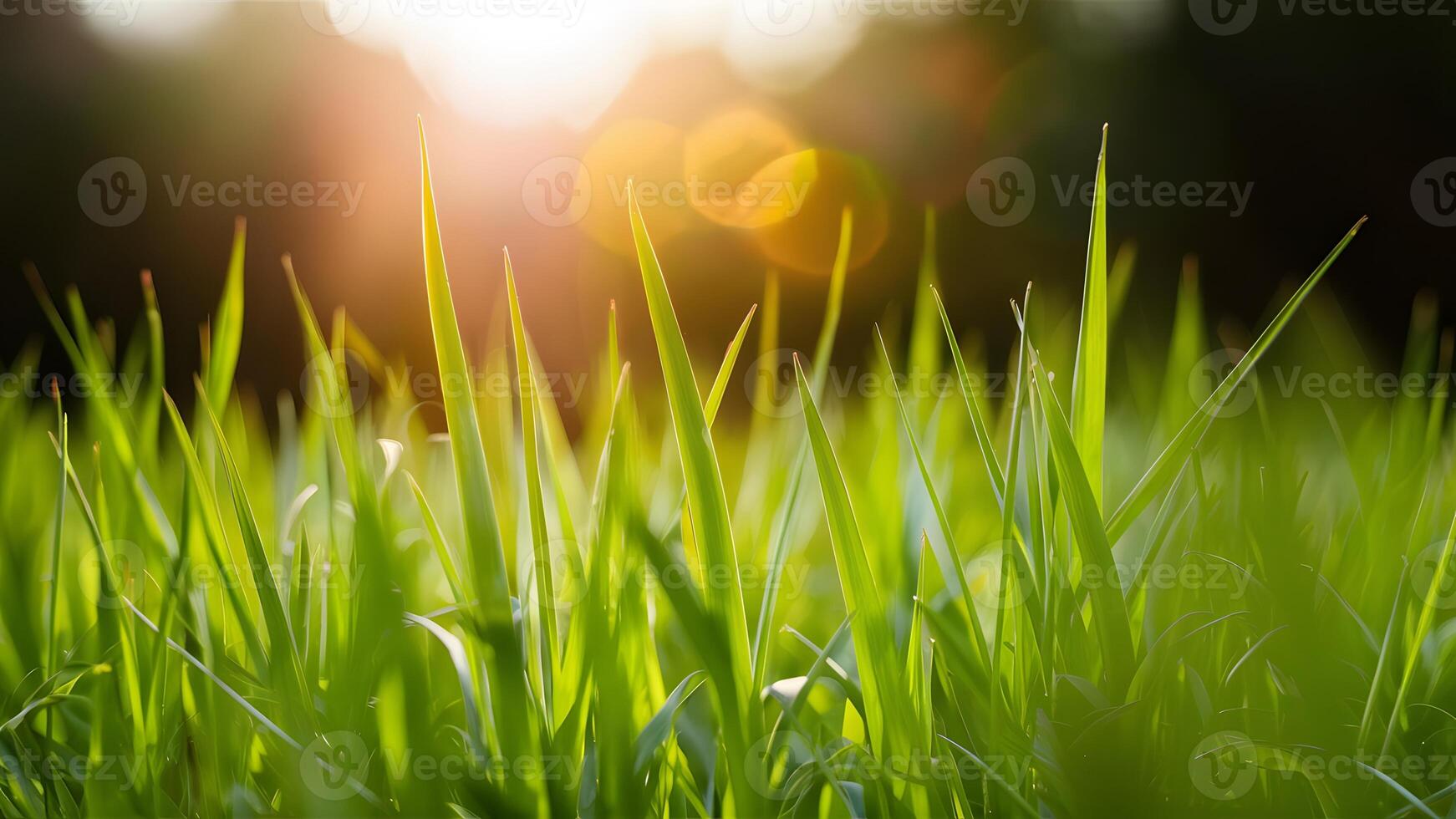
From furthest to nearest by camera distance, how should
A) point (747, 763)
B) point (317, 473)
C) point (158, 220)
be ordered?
1. point (158, 220)
2. point (317, 473)
3. point (747, 763)

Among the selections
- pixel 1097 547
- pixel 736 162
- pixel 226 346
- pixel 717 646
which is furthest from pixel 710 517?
pixel 736 162

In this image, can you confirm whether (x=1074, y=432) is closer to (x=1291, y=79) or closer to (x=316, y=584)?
(x=316, y=584)

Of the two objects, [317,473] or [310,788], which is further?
[317,473]

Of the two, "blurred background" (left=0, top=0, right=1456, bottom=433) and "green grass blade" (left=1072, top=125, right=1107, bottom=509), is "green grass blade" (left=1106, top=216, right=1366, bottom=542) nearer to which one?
"green grass blade" (left=1072, top=125, right=1107, bottom=509)

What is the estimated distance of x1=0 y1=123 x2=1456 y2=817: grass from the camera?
1.27 feet

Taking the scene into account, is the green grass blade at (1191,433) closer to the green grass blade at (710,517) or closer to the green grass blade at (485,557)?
the green grass blade at (710,517)

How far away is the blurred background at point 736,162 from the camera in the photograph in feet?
11.3

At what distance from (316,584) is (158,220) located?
3.87 m

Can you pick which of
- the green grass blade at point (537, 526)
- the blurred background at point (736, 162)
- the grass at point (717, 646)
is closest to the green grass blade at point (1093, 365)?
the grass at point (717, 646)

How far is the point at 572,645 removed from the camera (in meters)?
0.42

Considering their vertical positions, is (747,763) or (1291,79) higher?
(1291,79)

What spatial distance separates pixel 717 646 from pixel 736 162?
4297mm

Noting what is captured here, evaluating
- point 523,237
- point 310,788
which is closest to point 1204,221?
point 523,237

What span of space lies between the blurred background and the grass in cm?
246
